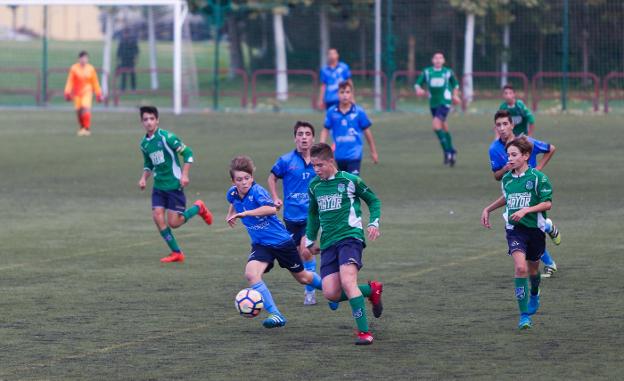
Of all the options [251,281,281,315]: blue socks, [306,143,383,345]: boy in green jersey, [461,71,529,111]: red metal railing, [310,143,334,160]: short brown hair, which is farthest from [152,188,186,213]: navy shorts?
[461,71,529,111]: red metal railing

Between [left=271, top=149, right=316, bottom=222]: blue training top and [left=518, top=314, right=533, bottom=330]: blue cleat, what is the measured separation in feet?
8.37

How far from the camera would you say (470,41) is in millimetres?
43750

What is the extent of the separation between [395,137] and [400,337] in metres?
22.0

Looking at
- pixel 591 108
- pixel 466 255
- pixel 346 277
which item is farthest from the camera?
pixel 591 108

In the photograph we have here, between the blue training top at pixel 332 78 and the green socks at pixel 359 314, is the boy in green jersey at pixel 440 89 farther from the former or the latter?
the green socks at pixel 359 314

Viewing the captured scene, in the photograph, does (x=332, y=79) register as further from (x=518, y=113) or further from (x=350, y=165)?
(x=518, y=113)

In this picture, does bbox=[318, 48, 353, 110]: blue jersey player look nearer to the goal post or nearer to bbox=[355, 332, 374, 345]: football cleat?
the goal post

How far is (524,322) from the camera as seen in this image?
10906 millimetres

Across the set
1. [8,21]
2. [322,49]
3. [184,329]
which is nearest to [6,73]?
[322,49]

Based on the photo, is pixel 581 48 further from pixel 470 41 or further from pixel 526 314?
pixel 526 314

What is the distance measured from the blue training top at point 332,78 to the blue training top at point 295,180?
1816 centimetres

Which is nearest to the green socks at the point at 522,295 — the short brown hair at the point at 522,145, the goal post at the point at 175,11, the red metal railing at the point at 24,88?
the short brown hair at the point at 522,145

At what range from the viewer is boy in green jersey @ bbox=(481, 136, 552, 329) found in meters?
11.1

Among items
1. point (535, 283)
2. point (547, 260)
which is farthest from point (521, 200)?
point (547, 260)
